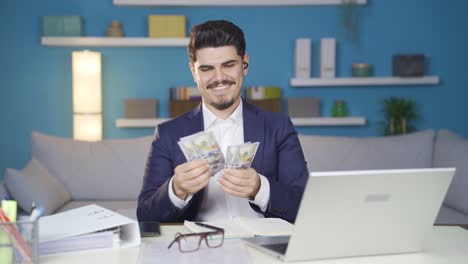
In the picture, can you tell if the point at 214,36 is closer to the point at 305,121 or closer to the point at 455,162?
the point at 455,162

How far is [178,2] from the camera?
505 cm

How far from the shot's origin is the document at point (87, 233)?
60.7 inches

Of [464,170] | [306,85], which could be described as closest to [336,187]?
[464,170]

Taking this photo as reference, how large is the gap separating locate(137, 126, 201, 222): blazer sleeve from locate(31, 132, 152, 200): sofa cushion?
1724mm

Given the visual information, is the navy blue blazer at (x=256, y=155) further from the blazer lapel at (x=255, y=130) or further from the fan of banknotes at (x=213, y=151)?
the fan of banknotes at (x=213, y=151)

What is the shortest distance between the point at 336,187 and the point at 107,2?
4172 millimetres

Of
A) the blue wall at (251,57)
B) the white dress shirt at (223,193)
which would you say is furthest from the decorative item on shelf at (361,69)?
the white dress shirt at (223,193)

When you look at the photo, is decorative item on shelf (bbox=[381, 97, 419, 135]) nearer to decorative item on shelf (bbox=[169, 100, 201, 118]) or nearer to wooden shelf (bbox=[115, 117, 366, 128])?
wooden shelf (bbox=[115, 117, 366, 128])

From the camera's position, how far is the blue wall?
5172 mm

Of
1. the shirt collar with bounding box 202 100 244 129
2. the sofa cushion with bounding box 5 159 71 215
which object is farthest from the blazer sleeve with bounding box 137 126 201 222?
the sofa cushion with bounding box 5 159 71 215

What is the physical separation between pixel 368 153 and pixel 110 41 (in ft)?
7.28

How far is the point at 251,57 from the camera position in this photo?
5266 millimetres

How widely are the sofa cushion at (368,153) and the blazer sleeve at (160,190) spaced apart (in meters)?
1.79

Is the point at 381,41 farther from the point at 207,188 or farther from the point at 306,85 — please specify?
the point at 207,188
